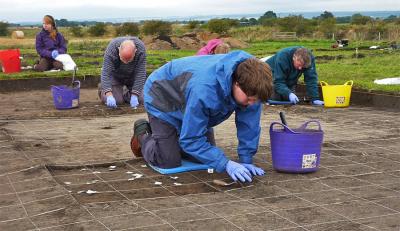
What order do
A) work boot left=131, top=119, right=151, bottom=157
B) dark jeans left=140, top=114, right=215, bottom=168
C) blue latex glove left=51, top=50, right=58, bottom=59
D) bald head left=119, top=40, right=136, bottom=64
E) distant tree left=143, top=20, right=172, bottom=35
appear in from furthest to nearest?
distant tree left=143, top=20, right=172, bottom=35 < blue latex glove left=51, top=50, right=58, bottom=59 < bald head left=119, top=40, right=136, bottom=64 < work boot left=131, top=119, right=151, bottom=157 < dark jeans left=140, top=114, right=215, bottom=168

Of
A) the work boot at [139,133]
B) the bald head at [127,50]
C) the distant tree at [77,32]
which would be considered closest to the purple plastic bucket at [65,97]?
the bald head at [127,50]

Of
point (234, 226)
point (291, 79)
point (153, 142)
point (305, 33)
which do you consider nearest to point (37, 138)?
point (153, 142)

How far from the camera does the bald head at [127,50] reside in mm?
6406

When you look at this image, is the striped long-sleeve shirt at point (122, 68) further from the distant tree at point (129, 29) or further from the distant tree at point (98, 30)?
the distant tree at point (98, 30)

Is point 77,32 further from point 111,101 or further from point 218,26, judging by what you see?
point 111,101

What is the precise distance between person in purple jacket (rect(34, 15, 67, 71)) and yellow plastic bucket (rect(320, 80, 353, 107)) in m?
5.01

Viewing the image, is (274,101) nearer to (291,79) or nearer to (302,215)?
(291,79)

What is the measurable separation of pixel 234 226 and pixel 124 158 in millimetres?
1860

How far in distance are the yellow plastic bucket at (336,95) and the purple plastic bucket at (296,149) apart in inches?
139

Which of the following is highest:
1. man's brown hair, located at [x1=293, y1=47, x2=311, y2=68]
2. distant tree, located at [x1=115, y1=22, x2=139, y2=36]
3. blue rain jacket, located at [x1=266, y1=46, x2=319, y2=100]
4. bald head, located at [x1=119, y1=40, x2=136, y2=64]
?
bald head, located at [x1=119, y1=40, x2=136, y2=64]

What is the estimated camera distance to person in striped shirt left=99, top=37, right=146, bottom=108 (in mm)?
6668

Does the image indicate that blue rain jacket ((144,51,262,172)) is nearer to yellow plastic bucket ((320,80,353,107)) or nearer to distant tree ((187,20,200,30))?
yellow plastic bucket ((320,80,353,107))

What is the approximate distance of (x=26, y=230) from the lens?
2.88m

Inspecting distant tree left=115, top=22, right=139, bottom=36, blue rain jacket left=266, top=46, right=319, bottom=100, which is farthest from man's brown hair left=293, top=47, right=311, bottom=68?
distant tree left=115, top=22, right=139, bottom=36
